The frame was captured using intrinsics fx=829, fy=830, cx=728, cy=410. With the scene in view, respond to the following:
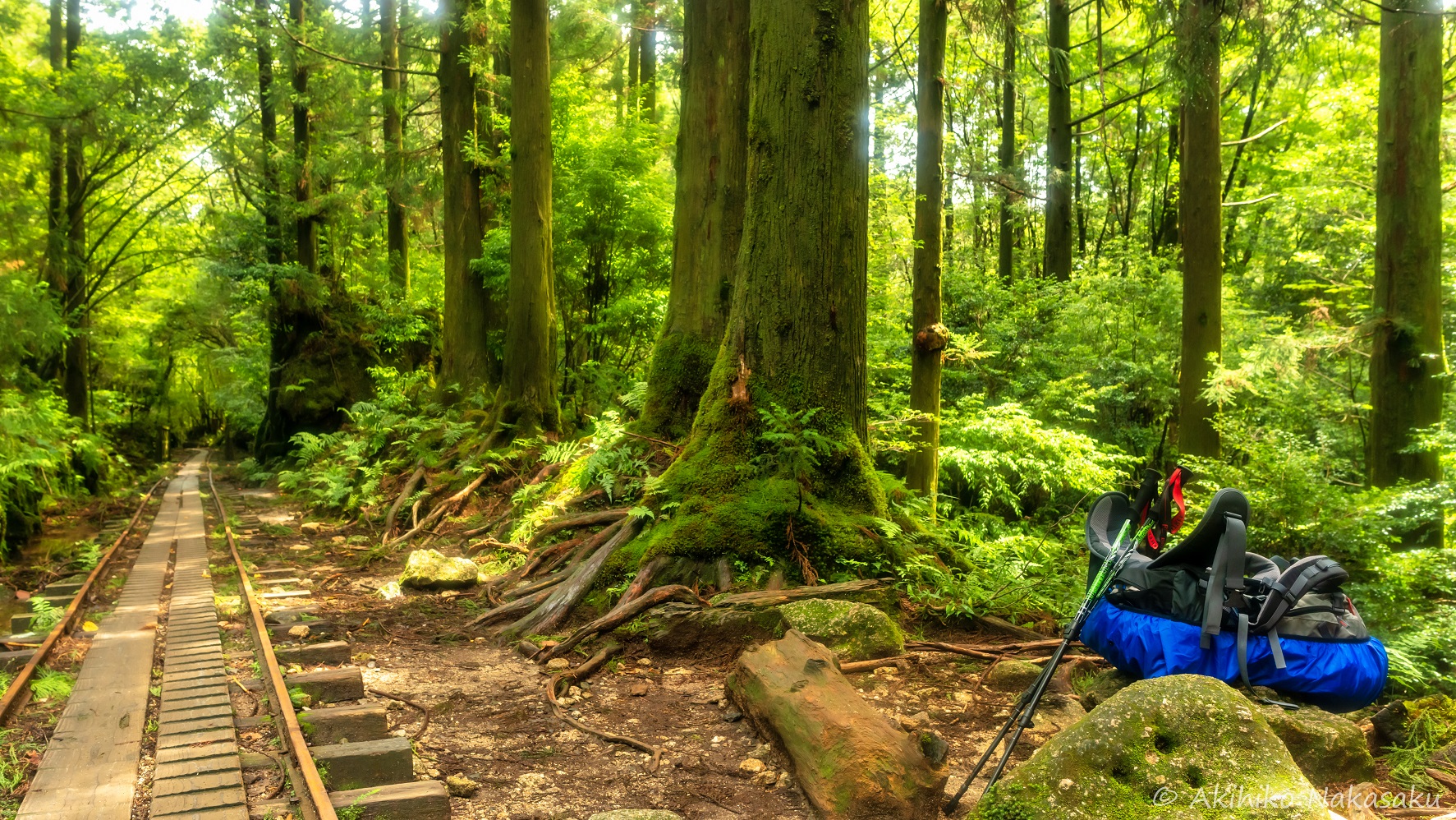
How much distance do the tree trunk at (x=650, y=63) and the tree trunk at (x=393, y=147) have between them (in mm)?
5377

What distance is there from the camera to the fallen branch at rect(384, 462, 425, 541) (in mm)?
11320

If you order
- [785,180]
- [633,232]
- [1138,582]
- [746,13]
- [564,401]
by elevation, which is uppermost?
[746,13]

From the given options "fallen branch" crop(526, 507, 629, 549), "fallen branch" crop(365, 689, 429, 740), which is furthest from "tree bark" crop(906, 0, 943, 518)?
"fallen branch" crop(365, 689, 429, 740)

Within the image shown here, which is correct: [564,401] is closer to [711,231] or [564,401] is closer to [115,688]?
[711,231]

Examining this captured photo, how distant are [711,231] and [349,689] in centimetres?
621

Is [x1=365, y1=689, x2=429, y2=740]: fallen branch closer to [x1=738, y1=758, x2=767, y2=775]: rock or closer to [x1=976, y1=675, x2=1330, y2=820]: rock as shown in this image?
[x1=738, y1=758, x2=767, y2=775]: rock

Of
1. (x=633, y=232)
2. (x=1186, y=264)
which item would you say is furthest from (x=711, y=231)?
(x=1186, y=264)

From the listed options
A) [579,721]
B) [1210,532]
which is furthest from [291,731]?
[1210,532]

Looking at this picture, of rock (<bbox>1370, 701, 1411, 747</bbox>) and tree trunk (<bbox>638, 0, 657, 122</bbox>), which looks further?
tree trunk (<bbox>638, 0, 657, 122</bbox>)

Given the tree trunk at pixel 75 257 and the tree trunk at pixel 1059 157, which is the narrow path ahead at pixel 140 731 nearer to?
the tree trunk at pixel 1059 157

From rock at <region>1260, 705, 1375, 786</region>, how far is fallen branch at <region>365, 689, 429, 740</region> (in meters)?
4.12

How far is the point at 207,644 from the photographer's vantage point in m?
6.25

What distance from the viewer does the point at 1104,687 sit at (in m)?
4.42

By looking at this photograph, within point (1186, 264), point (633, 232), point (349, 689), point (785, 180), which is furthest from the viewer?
point (633, 232)
